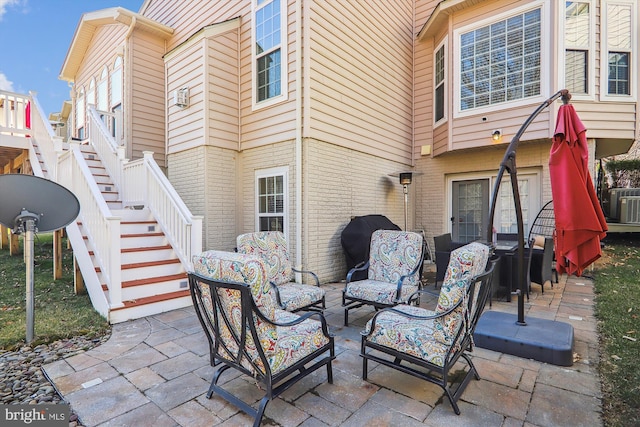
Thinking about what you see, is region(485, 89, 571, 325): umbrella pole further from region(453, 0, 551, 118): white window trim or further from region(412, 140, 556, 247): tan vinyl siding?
region(412, 140, 556, 247): tan vinyl siding

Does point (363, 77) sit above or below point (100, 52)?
below

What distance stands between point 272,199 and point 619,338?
5.08m

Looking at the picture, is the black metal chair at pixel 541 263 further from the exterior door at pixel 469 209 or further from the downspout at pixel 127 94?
the downspout at pixel 127 94

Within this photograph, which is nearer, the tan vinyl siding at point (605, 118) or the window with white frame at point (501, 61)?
the tan vinyl siding at point (605, 118)

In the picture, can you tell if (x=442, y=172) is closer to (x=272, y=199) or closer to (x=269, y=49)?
(x=272, y=199)

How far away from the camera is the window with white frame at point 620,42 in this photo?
20.8 ft

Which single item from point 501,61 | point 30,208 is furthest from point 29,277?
point 501,61

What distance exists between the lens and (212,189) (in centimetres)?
615

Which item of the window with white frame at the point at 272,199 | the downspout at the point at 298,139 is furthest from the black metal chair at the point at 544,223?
the window with white frame at the point at 272,199

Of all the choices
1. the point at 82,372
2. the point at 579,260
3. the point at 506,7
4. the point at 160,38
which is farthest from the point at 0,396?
the point at 506,7

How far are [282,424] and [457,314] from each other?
4.45 feet

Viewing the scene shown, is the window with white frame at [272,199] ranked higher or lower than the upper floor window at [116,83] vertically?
lower

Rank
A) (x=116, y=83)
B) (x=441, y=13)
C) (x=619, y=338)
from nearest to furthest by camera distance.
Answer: (x=619, y=338)
(x=441, y=13)
(x=116, y=83)

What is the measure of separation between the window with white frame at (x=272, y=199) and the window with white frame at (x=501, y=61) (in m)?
4.49
